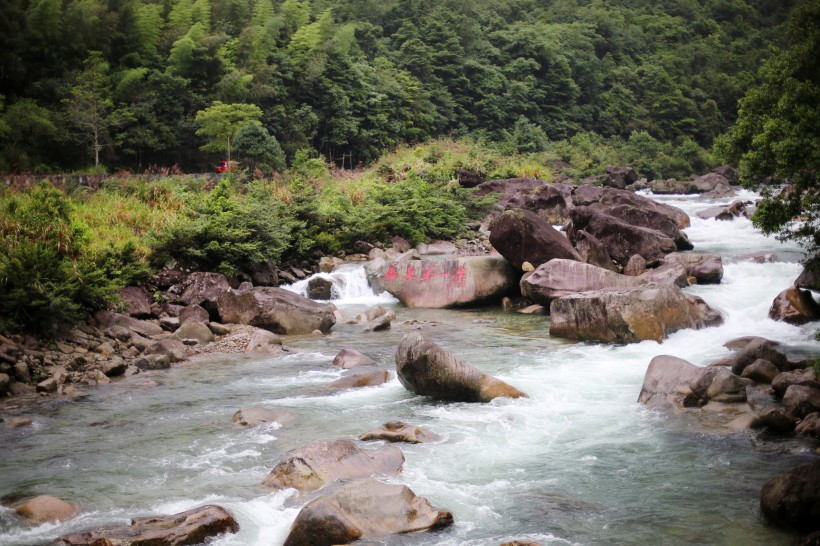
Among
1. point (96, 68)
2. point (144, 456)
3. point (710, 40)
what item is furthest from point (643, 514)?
point (710, 40)

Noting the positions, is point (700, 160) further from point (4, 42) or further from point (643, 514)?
point (643, 514)

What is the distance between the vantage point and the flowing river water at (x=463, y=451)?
6965 millimetres

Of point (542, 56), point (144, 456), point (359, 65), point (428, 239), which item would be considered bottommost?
point (144, 456)

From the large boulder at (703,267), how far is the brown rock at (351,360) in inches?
428

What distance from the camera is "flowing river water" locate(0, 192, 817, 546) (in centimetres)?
696

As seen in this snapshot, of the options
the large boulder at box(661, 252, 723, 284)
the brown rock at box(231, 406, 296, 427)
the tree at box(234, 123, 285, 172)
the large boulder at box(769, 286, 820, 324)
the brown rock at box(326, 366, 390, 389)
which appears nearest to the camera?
the brown rock at box(231, 406, 296, 427)

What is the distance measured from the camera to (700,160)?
189 ft

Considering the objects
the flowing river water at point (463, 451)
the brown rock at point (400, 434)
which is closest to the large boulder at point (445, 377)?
the flowing river water at point (463, 451)

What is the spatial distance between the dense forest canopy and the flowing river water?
72.5 feet

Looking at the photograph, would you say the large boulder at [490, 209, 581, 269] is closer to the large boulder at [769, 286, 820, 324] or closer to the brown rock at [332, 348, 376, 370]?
A: the large boulder at [769, 286, 820, 324]

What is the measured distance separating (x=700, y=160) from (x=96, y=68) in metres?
45.8

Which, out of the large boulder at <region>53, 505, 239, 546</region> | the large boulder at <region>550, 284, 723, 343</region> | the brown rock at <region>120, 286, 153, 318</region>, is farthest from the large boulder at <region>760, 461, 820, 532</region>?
the brown rock at <region>120, 286, 153, 318</region>

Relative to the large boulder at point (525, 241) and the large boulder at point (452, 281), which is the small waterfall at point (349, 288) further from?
the large boulder at point (525, 241)

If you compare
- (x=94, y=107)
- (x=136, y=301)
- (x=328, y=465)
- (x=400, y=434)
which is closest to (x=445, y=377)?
(x=400, y=434)
